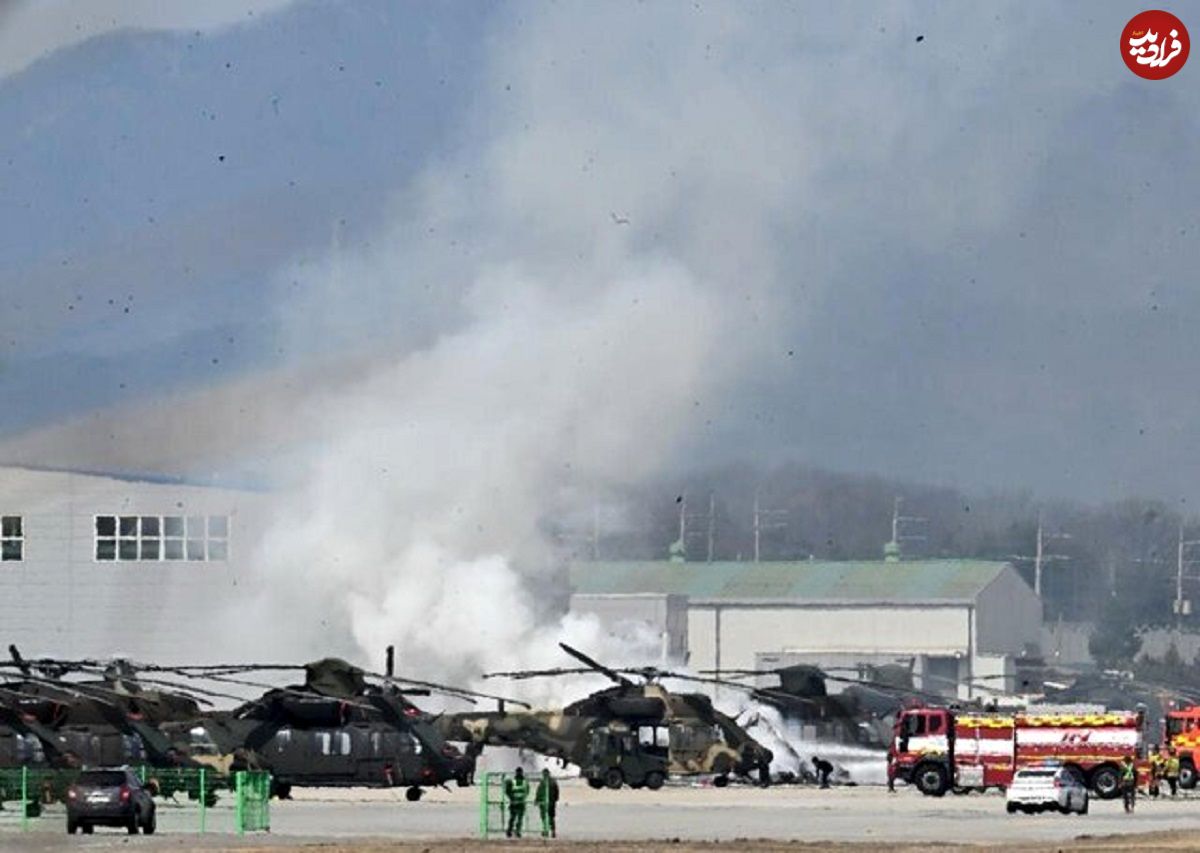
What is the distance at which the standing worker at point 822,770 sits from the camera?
4274 inches

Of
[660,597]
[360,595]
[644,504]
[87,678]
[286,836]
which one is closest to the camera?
[286,836]

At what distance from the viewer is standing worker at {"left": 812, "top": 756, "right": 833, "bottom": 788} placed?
108562 millimetres

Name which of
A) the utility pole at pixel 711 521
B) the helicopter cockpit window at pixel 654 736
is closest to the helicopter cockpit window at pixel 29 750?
the helicopter cockpit window at pixel 654 736

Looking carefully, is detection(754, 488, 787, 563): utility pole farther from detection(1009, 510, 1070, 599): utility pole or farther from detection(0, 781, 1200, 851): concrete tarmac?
detection(0, 781, 1200, 851): concrete tarmac

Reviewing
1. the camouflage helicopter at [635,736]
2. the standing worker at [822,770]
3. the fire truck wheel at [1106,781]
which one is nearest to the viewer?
the fire truck wheel at [1106,781]

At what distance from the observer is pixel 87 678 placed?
12438cm

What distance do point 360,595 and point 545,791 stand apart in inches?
2747

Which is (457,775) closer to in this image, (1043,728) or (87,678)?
(1043,728)

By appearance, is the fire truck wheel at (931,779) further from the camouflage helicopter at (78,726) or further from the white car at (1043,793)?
the camouflage helicopter at (78,726)

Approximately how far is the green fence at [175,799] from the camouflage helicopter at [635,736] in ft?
60.6

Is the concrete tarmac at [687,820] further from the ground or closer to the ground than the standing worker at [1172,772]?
closer to the ground

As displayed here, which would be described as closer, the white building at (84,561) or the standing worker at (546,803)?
the standing worker at (546,803)

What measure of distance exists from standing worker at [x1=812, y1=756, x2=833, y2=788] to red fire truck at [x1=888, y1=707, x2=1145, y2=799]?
597 centimetres

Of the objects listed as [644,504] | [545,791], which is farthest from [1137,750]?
[644,504]
